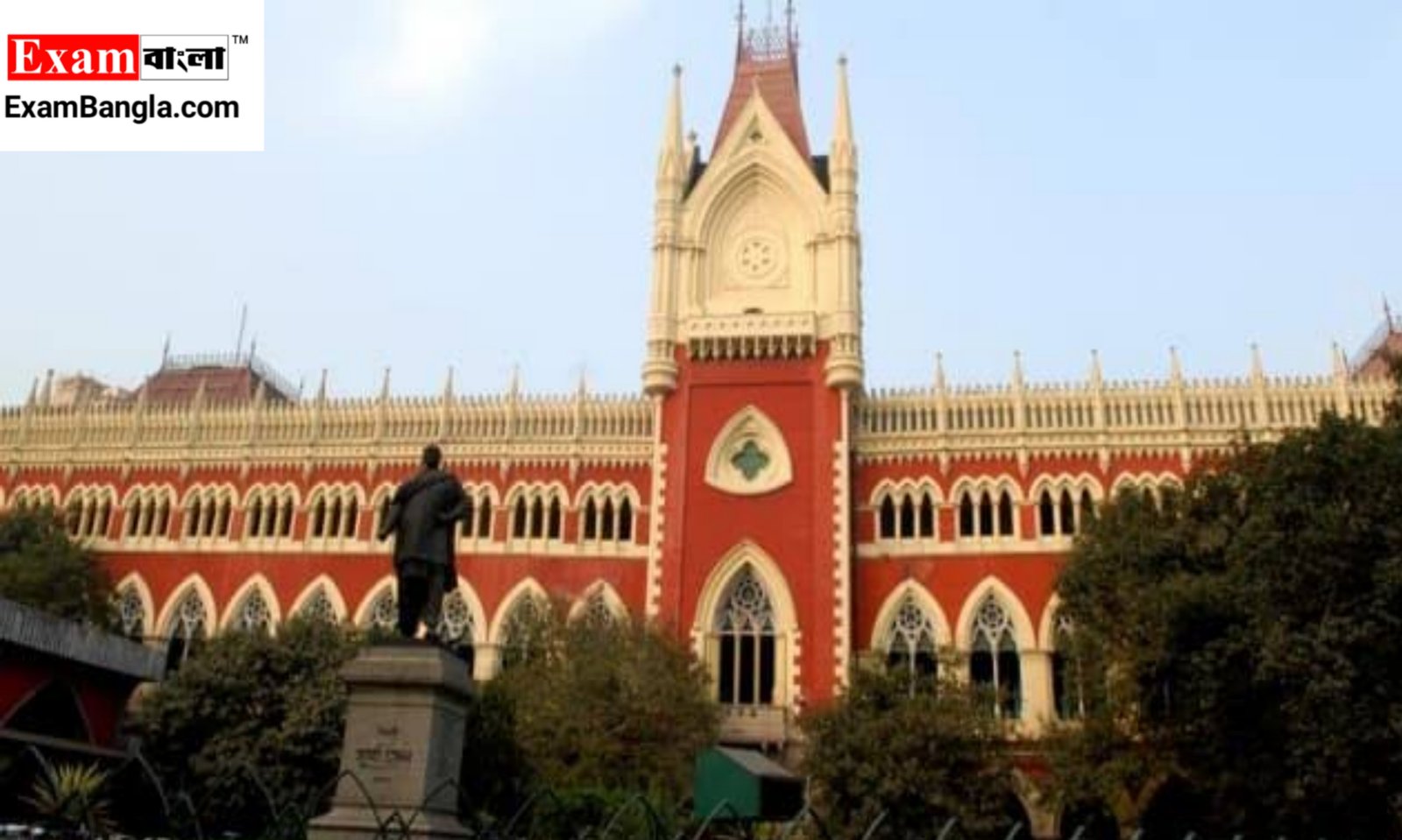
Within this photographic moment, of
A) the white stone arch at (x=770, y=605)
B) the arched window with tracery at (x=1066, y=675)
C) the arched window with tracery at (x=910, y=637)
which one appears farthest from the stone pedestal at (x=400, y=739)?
the arched window with tracery at (x=910, y=637)

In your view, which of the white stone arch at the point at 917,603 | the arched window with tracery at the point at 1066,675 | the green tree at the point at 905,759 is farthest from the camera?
the white stone arch at the point at 917,603

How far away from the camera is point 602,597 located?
35219 mm

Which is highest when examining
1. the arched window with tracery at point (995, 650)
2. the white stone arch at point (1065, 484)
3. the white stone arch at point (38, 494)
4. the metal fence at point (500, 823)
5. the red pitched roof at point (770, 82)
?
the red pitched roof at point (770, 82)

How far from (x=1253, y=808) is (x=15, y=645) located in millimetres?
26869

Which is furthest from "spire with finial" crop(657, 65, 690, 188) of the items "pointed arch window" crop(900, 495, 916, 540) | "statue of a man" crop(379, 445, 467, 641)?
"statue of a man" crop(379, 445, 467, 641)

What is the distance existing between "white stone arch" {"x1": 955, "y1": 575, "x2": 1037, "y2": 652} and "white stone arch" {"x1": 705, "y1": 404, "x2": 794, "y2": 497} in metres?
6.03

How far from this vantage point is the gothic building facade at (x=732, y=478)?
109ft

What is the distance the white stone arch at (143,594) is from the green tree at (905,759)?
73.0ft

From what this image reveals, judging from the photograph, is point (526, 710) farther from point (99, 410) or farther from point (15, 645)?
point (99, 410)

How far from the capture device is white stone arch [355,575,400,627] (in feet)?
119

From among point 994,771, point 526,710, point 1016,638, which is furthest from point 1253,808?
point 526,710

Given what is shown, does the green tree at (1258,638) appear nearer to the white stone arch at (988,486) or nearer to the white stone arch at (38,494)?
the white stone arch at (988,486)

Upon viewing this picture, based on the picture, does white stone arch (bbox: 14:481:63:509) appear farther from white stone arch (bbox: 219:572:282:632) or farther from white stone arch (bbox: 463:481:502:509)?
white stone arch (bbox: 463:481:502:509)

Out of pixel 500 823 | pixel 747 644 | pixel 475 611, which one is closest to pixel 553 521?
pixel 475 611
